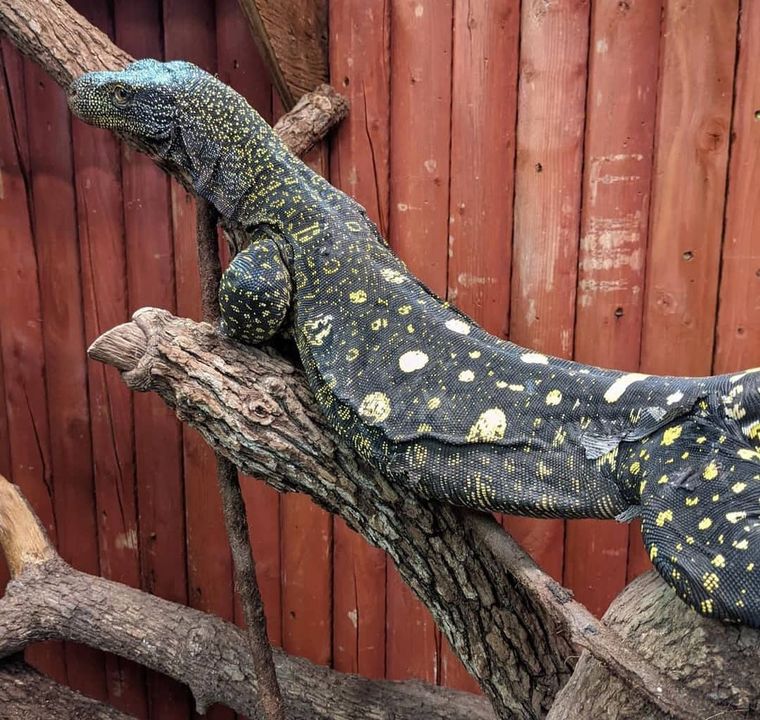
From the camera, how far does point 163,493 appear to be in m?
2.65

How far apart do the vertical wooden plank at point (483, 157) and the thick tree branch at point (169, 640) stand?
1261 millimetres

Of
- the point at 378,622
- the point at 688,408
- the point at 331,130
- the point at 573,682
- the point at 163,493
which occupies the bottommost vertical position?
the point at 378,622

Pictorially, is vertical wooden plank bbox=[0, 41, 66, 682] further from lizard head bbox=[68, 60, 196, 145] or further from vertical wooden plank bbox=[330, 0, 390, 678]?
vertical wooden plank bbox=[330, 0, 390, 678]

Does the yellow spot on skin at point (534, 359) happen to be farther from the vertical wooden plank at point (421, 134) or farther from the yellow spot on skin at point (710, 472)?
the vertical wooden plank at point (421, 134)

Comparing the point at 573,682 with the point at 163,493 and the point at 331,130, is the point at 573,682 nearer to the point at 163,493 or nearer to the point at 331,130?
the point at 331,130

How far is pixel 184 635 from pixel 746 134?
2.38 m

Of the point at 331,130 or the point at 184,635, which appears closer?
the point at 331,130

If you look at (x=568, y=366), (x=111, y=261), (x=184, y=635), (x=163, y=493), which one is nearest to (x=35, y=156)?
(x=111, y=261)

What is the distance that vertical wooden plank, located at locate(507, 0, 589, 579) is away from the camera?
1.84m

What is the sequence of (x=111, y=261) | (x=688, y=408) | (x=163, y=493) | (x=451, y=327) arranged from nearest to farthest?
(x=688, y=408), (x=451, y=327), (x=111, y=261), (x=163, y=493)

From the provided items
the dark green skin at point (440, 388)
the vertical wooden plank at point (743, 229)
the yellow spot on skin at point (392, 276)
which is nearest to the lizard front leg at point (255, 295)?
the dark green skin at point (440, 388)

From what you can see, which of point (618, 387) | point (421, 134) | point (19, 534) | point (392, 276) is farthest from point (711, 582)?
point (19, 534)

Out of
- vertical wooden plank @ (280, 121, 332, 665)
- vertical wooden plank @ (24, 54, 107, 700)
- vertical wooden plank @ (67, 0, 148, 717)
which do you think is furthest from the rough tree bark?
vertical wooden plank @ (24, 54, 107, 700)

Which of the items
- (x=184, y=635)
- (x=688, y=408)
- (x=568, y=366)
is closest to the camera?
(x=688, y=408)
